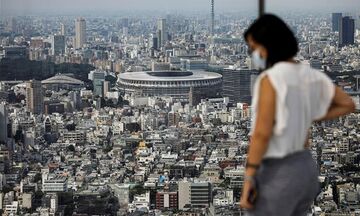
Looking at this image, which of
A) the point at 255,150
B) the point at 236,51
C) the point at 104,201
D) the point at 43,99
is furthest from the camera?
the point at 236,51

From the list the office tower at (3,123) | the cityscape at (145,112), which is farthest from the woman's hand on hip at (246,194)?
the office tower at (3,123)

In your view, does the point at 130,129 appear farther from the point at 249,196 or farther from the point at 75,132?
the point at 249,196

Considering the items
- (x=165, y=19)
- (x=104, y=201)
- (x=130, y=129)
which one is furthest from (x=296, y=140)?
(x=165, y=19)

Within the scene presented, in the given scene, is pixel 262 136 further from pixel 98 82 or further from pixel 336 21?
pixel 98 82

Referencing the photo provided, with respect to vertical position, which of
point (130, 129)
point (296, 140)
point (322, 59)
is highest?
point (296, 140)

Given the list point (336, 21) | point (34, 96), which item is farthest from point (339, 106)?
point (34, 96)

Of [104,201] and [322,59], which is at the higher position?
[322,59]

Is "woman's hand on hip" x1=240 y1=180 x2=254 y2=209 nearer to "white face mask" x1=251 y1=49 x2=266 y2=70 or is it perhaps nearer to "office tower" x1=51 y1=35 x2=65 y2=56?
"white face mask" x1=251 y1=49 x2=266 y2=70
